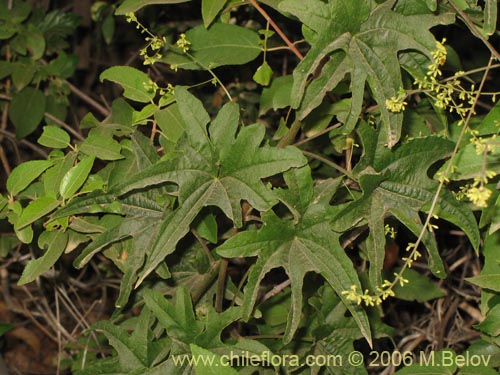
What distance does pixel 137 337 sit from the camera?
1131 mm

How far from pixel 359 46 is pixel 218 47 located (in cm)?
36

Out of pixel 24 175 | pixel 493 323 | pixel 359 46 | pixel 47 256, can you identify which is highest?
pixel 359 46

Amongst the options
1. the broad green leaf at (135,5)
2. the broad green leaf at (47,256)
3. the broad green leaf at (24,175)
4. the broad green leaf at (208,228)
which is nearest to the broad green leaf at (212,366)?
the broad green leaf at (208,228)

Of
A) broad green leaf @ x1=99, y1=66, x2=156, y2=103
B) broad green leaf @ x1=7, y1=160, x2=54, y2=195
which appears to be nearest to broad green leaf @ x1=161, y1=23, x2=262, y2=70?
broad green leaf @ x1=99, y1=66, x2=156, y2=103

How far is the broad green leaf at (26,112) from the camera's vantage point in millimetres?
1678

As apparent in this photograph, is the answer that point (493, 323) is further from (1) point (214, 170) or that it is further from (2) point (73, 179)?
(2) point (73, 179)

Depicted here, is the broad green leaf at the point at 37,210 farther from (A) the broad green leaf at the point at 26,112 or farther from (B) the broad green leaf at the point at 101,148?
(A) the broad green leaf at the point at 26,112

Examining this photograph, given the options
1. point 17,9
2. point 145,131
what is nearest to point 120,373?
point 145,131

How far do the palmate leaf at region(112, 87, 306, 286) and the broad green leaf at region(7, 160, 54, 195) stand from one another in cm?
22

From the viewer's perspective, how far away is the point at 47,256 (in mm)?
1095

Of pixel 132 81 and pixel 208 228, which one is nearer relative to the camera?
pixel 208 228

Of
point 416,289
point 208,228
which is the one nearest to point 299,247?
point 208,228

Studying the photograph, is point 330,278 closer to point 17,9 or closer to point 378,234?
point 378,234

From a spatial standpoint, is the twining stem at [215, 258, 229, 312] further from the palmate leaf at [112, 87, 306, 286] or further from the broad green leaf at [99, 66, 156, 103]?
the broad green leaf at [99, 66, 156, 103]
